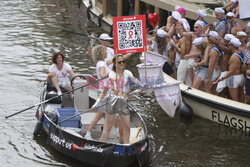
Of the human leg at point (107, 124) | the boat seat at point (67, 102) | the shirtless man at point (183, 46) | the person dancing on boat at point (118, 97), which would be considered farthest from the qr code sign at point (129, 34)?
the boat seat at point (67, 102)

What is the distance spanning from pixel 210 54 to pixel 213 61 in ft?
0.50

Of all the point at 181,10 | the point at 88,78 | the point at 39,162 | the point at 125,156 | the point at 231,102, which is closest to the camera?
the point at 125,156

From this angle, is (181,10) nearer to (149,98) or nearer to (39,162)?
(149,98)

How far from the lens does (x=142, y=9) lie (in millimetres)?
19844

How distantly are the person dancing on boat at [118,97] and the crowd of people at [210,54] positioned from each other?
2516 millimetres

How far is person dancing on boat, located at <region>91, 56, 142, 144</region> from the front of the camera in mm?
9188

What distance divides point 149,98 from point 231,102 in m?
3.11

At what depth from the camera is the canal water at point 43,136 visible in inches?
399

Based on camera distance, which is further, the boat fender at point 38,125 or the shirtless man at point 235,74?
the boat fender at point 38,125

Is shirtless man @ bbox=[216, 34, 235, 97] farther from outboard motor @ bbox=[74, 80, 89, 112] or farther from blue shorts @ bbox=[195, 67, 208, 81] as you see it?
outboard motor @ bbox=[74, 80, 89, 112]

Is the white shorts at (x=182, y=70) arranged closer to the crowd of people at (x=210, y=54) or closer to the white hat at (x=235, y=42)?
the crowd of people at (x=210, y=54)

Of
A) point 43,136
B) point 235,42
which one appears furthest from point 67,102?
point 235,42

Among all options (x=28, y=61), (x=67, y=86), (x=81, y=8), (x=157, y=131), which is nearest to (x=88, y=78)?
(x=67, y=86)

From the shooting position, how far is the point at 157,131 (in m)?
11.6
